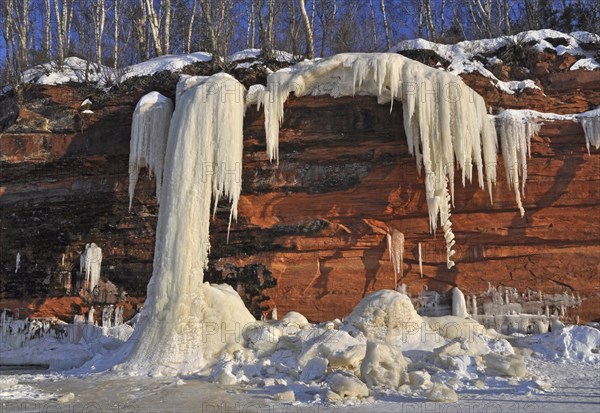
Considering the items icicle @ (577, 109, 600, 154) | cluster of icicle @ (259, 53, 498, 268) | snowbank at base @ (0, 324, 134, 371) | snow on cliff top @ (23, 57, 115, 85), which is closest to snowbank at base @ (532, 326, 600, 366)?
cluster of icicle @ (259, 53, 498, 268)

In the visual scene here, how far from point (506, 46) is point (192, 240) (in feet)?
27.2

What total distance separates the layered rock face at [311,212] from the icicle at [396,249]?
15cm

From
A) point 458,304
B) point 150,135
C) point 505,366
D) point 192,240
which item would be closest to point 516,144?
point 458,304

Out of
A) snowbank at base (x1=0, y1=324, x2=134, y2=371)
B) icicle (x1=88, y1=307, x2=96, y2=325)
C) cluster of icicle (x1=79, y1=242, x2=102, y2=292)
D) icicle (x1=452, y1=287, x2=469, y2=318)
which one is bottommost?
snowbank at base (x1=0, y1=324, x2=134, y2=371)

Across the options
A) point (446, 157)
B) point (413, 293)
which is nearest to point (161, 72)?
point (446, 157)

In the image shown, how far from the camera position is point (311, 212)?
12.0 m

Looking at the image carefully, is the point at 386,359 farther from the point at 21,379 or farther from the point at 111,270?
the point at 111,270

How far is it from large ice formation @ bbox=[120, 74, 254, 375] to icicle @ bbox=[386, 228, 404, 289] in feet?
11.0

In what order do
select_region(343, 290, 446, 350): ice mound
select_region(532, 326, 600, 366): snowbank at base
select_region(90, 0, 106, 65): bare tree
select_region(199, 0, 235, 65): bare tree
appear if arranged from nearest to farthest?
select_region(532, 326, 600, 366): snowbank at base → select_region(343, 290, 446, 350): ice mound → select_region(199, 0, 235, 65): bare tree → select_region(90, 0, 106, 65): bare tree

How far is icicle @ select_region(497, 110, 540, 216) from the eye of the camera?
1103 cm

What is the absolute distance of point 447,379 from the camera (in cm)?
682

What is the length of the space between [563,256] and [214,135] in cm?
738

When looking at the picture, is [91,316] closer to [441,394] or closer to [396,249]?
[396,249]

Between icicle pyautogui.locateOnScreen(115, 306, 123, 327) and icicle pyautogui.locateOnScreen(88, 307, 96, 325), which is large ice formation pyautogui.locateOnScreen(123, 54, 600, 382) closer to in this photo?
icicle pyautogui.locateOnScreen(115, 306, 123, 327)
